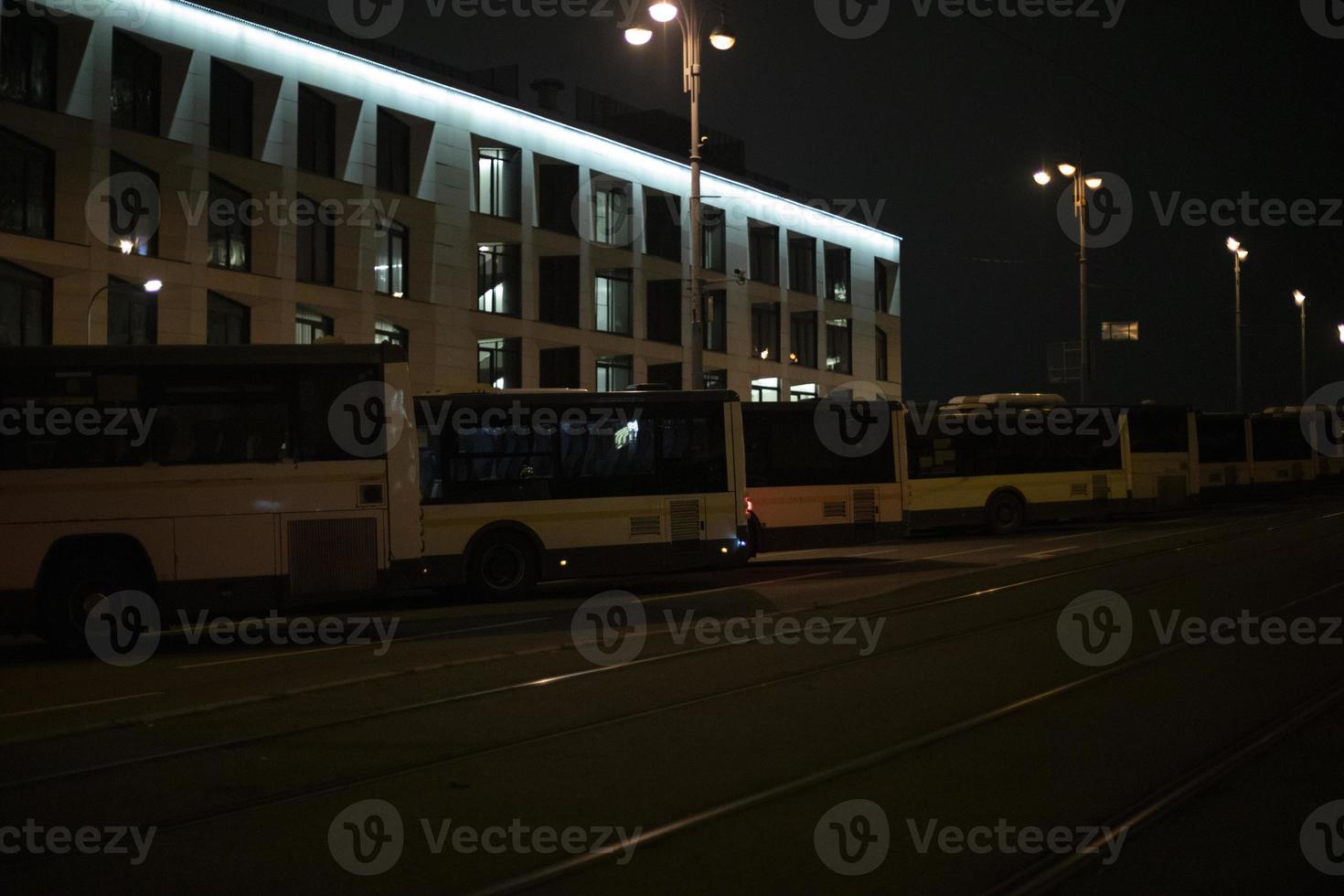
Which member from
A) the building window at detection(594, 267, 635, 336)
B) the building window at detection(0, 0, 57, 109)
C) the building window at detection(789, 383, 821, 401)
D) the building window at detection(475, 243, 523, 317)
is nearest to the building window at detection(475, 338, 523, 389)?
the building window at detection(475, 243, 523, 317)

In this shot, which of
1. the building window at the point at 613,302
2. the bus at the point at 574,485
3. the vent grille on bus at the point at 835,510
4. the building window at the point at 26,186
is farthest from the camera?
the building window at the point at 613,302

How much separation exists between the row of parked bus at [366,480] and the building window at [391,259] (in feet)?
51.6

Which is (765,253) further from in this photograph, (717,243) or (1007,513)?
(1007,513)

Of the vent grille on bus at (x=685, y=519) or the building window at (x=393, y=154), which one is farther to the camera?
the building window at (x=393, y=154)

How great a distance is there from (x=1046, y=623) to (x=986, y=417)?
17392mm

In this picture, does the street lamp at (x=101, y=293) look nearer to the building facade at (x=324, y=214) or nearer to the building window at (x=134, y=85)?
the building facade at (x=324, y=214)

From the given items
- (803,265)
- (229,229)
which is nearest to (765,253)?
(803,265)

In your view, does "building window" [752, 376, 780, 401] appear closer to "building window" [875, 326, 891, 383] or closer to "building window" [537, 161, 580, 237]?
"building window" [875, 326, 891, 383]

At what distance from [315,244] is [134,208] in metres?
5.53

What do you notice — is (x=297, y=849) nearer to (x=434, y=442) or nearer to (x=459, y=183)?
(x=434, y=442)

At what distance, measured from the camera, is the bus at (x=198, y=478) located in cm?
1336

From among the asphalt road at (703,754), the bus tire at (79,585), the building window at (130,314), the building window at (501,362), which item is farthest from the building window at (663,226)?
the bus tire at (79,585)

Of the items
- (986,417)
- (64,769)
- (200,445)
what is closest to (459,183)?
(986,417)

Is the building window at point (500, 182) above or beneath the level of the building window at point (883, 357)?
above
